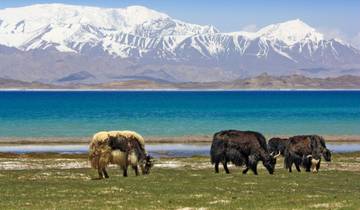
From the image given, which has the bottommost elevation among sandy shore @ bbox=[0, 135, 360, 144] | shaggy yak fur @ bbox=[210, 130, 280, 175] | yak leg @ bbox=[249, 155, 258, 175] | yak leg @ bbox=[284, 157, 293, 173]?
sandy shore @ bbox=[0, 135, 360, 144]

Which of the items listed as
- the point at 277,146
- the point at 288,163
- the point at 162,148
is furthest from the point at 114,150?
the point at 162,148

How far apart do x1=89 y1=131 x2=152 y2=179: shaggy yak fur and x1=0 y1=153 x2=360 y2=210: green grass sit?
77 centimetres

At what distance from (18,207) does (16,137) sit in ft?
235

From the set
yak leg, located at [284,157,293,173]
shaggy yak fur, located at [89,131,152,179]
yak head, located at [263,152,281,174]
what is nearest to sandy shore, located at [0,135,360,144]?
yak leg, located at [284,157,293,173]

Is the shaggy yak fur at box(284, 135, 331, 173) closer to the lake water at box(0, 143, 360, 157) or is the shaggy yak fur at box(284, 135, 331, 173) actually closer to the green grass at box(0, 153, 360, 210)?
the green grass at box(0, 153, 360, 210)

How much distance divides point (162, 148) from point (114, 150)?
42044 mm

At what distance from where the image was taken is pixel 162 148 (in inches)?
3024

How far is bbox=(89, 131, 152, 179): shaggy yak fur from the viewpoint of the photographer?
34562mm

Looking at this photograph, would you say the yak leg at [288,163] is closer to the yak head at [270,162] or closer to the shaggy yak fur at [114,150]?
the yak head at [270,162]

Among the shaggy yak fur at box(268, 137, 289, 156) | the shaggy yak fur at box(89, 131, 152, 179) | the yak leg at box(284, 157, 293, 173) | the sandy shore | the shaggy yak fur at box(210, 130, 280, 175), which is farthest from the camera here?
the sandy shore

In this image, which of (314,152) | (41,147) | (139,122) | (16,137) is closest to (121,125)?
(139,122)

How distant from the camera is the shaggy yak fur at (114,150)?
113 ft

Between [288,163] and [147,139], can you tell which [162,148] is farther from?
[288,163]

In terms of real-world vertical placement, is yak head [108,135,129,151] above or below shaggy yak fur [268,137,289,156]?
above
